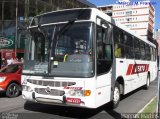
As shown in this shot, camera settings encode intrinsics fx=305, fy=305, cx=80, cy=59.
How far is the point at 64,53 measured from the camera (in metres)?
8.36

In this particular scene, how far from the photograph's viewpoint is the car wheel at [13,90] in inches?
503

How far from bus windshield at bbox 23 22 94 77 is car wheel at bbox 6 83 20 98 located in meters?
4.11

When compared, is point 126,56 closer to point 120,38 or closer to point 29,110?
point 120,38

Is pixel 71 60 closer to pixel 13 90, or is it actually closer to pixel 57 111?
pixel 57 111

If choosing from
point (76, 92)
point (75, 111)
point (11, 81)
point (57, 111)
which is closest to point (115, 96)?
point (75, 111)

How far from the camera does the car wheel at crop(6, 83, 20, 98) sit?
12.8 metres

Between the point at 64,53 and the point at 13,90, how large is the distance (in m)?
5.47

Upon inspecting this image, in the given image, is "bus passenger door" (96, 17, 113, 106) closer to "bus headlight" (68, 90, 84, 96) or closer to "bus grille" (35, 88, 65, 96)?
"bus headlight" (68, 90, 84, 96)

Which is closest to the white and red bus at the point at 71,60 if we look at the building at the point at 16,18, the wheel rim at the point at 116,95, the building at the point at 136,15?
the wheel rim at the point at 116,95

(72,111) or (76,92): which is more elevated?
(76,92)

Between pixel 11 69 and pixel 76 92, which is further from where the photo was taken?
pixel 11 69

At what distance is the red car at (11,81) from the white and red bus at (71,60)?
3862 millimetres

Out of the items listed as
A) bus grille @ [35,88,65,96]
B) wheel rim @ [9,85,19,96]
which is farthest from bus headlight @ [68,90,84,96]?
wheel rim @ [9,85,19,96]

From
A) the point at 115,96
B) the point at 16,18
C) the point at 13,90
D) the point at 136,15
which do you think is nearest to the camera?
the point at 115,96
